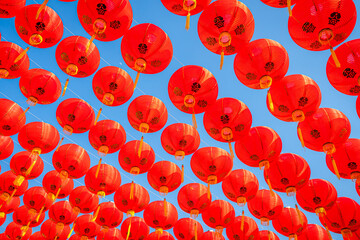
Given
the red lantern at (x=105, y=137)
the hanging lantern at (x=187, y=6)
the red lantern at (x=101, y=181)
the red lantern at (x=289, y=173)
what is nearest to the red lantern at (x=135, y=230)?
the red lantern at (x=101, y=181)

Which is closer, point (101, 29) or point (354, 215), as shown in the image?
point (101, 29)

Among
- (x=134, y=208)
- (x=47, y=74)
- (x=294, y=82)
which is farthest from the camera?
(x=134, y=208)

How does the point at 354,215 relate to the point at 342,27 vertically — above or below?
below

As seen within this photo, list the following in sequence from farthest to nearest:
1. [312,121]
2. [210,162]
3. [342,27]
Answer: [210,162] → [312,121] → [342,27]

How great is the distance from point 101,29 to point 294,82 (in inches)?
124

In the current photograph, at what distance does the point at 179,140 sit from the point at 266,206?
112 inches

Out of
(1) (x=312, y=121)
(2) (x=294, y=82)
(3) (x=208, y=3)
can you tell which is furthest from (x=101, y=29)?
(1) (x=312, y=121)

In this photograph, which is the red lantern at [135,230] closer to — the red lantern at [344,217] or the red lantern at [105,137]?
the red lantern at [105,137]

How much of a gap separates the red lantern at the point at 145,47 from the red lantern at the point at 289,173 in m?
3.23

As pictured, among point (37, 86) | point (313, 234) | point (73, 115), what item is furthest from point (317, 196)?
point (37, 86)

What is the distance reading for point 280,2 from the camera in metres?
3.89

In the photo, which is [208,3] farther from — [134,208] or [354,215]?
[354,215]

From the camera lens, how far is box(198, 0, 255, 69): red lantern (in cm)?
396

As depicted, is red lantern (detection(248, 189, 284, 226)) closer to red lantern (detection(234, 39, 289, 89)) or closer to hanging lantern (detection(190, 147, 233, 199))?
hanging lantern (detection(190, 147, 233, 199))
